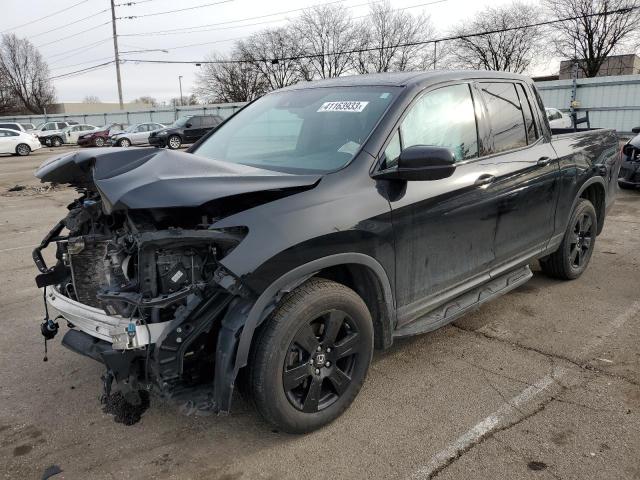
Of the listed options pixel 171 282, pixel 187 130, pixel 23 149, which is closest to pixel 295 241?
pixel 171 282

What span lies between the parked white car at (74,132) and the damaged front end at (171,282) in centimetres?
3778

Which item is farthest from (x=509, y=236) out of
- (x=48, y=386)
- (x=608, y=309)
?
(x=48, y=386)

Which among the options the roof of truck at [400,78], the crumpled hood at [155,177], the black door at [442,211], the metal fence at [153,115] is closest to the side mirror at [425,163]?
the black door at [442,211]

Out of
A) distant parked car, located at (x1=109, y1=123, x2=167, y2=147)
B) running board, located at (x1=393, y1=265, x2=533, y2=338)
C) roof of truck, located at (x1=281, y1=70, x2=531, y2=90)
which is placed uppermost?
roof of truck, located at (x1=281, y1=70, x2=531, y2=90)

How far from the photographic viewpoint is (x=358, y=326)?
289 centimetres

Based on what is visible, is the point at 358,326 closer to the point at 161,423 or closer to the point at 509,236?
the point at 161,423

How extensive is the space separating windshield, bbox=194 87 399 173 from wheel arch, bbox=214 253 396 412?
1.88 feet

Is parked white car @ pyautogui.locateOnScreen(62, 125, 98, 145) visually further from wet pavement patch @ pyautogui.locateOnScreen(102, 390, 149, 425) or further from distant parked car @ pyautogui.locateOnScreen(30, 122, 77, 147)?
wet pavement patch @ pyautogui.locateOnScreen(102, 390, 149, 425)

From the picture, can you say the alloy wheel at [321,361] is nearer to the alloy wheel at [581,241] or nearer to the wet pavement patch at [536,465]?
the wet pavement patch at [536,465]

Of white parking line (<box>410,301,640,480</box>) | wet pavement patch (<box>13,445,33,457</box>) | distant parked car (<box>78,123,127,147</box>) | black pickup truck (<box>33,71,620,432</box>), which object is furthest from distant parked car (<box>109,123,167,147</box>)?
white parking line (<box>410,301,640,480</box>)

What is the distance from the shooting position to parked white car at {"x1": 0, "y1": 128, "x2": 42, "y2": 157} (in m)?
27.1

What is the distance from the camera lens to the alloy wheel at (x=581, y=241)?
16.5 feet

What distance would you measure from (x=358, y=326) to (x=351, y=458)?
2.23 feet

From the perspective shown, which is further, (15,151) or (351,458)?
(15,151)
